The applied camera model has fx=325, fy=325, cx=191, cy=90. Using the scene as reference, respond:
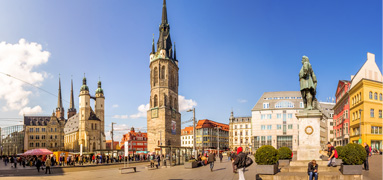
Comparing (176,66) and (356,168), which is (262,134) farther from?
(356,168)

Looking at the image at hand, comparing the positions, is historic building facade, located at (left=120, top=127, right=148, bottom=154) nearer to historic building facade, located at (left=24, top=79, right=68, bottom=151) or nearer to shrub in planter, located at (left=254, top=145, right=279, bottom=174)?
historic building facade, located at (left=24, top=79, right=68, bottom=151)

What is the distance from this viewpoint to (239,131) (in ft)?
411

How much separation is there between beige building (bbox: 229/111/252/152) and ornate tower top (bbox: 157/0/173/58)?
43.4 metres

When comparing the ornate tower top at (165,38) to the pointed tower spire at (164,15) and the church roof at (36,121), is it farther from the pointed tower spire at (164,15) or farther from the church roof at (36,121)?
the church roof at (36,121)

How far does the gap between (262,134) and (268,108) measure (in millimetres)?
6706

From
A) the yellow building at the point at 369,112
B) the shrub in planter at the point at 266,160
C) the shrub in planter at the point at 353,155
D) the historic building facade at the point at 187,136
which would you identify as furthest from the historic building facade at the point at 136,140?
the shrub in planter at the point at 353,155

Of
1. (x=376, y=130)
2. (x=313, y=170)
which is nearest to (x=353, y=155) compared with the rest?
(x=313, y=170)

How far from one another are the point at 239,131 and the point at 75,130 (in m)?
68.3

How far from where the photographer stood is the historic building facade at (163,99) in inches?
3531

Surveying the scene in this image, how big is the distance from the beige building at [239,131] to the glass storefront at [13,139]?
3413 inches

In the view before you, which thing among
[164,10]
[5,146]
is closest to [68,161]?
[164,10]

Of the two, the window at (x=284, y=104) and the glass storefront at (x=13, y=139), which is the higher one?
the window at (x=284, y=104)

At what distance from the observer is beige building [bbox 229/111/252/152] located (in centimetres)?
12325

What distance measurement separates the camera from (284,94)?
276ft
